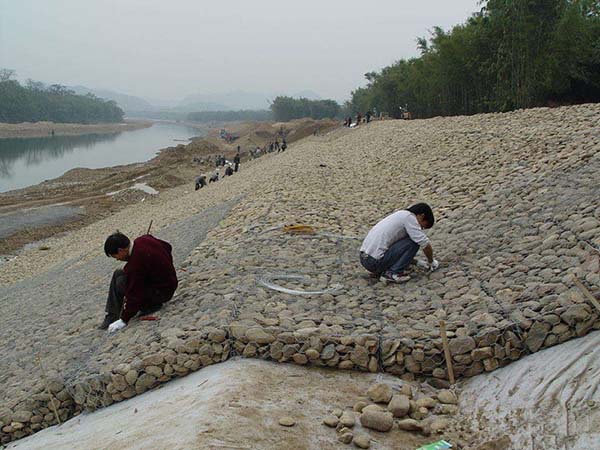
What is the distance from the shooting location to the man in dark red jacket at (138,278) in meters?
5.66

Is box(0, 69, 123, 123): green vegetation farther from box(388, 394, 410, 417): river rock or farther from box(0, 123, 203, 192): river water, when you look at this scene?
box(388, 394, 410, 417): river rock

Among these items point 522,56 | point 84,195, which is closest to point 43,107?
point 84,195

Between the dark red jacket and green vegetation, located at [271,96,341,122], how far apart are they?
97.5 metres

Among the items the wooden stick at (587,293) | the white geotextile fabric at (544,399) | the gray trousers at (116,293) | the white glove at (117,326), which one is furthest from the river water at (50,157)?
the wooden stick at (587,293)

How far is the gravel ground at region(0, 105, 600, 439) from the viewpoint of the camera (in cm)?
438

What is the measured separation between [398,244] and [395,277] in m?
0.39

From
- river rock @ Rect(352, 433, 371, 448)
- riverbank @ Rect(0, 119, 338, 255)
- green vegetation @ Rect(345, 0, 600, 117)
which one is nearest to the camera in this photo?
river rock @ Rect(352, 433, 371, 448)

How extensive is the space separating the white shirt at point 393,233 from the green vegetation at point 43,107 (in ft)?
368

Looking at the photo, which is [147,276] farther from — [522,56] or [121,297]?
[522,56]

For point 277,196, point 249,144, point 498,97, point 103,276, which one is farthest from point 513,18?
point 249,144

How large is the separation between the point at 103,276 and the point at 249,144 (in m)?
50.4

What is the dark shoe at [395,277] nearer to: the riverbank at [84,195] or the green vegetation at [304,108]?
the riverbank at [84,195]

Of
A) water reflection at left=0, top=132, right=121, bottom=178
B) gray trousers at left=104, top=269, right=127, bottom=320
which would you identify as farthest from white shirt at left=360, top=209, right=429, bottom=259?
water reflection at left=0, top=132, right=121, bottom=178

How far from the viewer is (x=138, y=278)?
5727 millimetres
